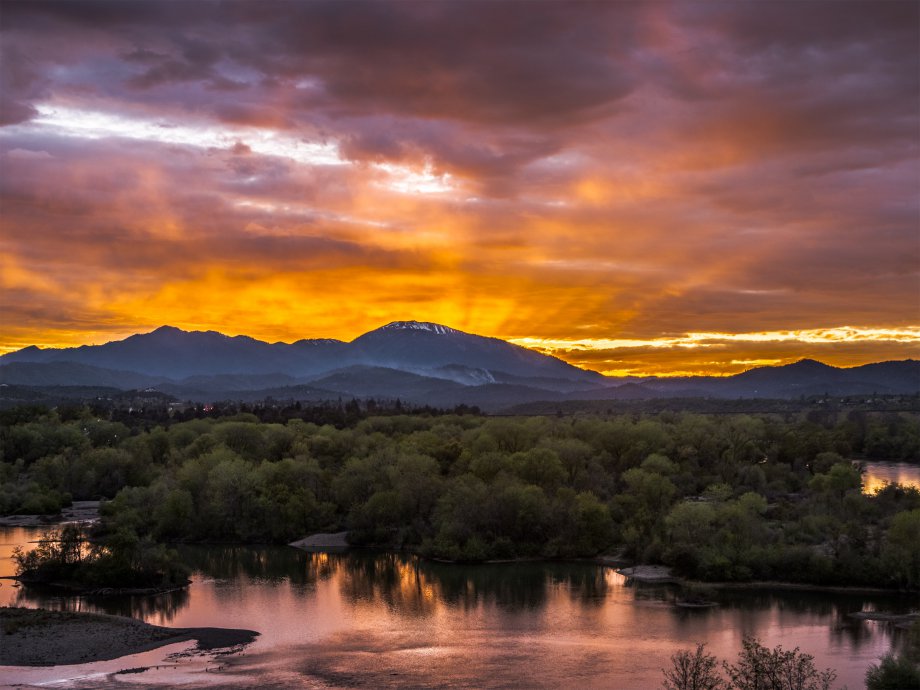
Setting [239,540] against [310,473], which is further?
[310,473]

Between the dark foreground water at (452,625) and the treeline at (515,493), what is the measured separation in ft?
9.86

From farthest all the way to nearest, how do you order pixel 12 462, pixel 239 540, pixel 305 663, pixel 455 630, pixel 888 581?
pixel 12 462
pixel 239 540
pixel 888 581
pixel 455 630
pixel 305 663

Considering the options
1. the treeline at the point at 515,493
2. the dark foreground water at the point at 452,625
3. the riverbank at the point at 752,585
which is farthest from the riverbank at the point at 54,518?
the riverbank at the point at 752,585

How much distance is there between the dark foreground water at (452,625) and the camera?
1448 inches

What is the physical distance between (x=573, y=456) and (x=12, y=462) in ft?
180

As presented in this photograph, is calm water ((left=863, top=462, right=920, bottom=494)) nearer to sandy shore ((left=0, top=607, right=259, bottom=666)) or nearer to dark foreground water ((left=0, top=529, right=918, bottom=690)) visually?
dark foreground water ((left=0, top=529, right=918, bottom=690))

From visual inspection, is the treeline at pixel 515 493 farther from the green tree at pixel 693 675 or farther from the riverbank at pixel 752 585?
the green tree at pixel 693 675

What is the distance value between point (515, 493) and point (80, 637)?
1129 inches

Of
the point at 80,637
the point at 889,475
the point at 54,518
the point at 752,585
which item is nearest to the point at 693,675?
the point at 752,585

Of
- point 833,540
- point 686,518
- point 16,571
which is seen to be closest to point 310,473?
point 16,571

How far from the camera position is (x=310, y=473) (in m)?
75.6

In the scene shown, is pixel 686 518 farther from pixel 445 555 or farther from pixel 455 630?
pixel 455 630

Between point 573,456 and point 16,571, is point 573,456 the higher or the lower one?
the higher one

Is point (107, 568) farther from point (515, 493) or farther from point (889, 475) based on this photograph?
point (889, 475)
